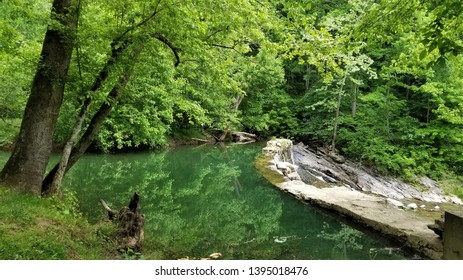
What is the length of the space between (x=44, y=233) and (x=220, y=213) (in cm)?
566

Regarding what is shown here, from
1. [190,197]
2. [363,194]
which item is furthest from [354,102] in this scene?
[190,197]

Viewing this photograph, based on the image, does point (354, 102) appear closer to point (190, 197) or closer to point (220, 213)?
point (190, 197)

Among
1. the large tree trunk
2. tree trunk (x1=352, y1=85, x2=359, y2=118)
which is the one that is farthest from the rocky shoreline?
the large tree trunk

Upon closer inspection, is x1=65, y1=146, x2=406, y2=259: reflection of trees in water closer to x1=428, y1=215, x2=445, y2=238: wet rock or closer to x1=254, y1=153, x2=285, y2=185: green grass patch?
x1=254, y1=153, x2=285, y2=185: green grass patch

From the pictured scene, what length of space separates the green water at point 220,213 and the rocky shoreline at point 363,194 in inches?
16.2

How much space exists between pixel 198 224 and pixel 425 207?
26.7ft

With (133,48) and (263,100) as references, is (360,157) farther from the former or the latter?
(133,48)

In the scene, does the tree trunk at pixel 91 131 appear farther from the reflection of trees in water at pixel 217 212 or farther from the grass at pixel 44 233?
the reflection of trees in water at pixel 217 212

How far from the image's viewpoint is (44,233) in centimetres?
489

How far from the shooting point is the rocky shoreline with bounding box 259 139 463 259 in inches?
301

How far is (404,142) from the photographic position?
20203 mm

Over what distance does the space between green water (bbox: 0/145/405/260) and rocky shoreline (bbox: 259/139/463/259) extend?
41 centimetres

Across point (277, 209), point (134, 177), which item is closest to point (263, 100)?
point (134, 177)

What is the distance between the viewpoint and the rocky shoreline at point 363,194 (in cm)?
764
